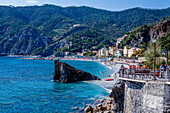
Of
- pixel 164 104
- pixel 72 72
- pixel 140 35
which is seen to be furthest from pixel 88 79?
pixel 140 35

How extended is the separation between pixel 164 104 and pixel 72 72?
102ft

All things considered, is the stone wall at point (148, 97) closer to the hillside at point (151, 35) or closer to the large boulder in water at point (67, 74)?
the large boulder in water at point (67, 74)

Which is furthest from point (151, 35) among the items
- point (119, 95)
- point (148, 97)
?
point (148, 97)

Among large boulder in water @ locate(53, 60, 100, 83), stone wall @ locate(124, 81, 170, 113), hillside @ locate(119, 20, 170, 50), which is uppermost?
hillside @ locate(119, 20, 170, 50)

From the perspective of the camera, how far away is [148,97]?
11.2m

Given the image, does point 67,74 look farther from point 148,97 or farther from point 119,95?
point 148,97

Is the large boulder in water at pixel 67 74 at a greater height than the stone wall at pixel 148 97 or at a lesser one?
lesser

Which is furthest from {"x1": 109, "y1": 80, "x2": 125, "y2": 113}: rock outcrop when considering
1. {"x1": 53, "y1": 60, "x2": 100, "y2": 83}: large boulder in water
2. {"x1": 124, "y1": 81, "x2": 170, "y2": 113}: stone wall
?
{"x1": 53, "y1": 60, "x2": 100, "y2": 83}: large boulder in water

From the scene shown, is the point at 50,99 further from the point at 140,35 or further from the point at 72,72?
the point at 140,35

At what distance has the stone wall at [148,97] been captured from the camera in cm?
1042

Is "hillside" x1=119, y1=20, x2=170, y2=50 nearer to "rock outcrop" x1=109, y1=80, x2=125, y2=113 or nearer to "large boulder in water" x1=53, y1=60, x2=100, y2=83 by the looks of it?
"large boulder in water" x1=53, y1=60, x2=100, y2=83

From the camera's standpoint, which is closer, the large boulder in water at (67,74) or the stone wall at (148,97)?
the stone wall at (148,97)

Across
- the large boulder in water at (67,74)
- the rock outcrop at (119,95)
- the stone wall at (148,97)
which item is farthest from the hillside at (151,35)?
the stone wall at (148,97)

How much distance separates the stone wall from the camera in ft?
34.2
